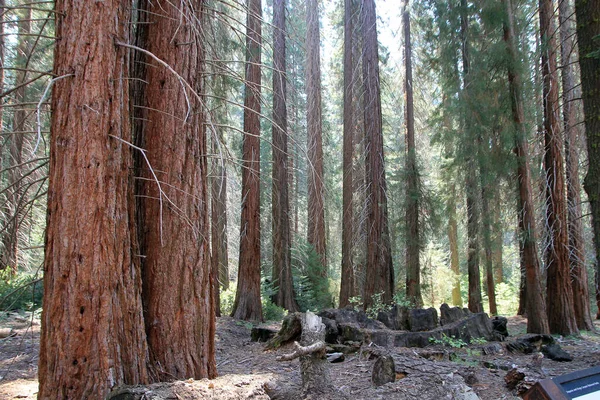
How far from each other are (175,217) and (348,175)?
10459mm

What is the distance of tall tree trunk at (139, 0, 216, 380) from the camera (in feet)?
11.8

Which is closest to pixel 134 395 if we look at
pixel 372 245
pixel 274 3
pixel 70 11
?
pixel 70 11

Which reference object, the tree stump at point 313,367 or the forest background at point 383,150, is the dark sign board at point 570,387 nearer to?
the tree stump at point 313,367

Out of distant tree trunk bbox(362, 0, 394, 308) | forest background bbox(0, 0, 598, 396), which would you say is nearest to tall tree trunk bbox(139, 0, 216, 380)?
forest background bbox(0, 0, 598, 396)

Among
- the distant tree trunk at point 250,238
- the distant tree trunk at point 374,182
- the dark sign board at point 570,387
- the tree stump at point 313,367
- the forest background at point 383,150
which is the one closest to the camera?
the dark sign board at point 570,387

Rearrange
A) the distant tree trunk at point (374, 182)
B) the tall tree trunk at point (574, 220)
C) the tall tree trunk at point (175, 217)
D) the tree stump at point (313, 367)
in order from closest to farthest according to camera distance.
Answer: the tree stump at point (313, 367) < the tall tree trunk at point (175, 217) < the tall tree trunk at point (574, 220) < the distant tree trunk at point (374, 182)

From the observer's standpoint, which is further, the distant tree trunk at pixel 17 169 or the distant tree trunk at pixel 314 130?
the distant tree trunk at pixel 314 130

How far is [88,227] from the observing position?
2.98 m

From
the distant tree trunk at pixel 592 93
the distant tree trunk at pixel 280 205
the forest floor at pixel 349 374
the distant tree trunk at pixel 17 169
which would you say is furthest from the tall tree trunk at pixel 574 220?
the distant tree trunk at pixel 17 169

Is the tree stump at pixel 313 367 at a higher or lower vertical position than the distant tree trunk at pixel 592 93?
lower

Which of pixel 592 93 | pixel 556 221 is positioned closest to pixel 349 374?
pixel 592 93

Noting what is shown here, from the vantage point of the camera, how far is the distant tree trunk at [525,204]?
911 centimetres

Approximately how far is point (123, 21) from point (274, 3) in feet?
31.6

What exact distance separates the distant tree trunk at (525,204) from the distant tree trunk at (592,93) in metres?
4.37
